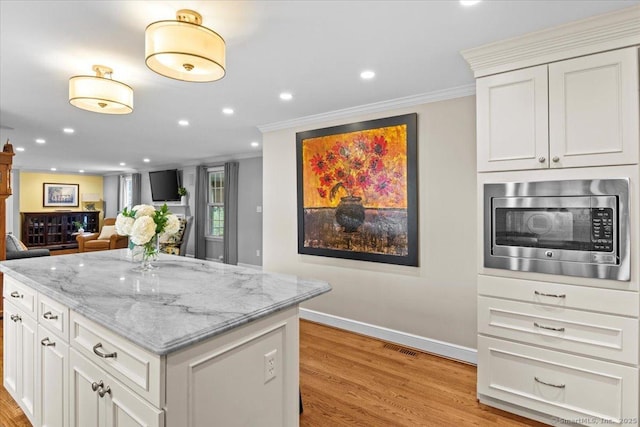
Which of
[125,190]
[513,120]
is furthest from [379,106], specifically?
[125,190]

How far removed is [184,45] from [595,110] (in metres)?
2.32

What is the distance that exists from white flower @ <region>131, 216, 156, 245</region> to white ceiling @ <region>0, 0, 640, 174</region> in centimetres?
115

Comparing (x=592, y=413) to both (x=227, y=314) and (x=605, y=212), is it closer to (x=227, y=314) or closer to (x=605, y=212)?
(x=605, y=212)

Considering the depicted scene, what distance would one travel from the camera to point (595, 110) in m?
1.93

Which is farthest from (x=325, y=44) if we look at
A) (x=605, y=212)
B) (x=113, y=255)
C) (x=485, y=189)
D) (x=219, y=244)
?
(x=219, y=244)

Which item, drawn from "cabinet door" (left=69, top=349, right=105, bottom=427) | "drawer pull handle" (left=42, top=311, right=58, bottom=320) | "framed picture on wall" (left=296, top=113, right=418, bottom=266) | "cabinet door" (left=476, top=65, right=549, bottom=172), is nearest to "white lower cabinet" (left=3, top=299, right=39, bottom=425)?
"drawer pull handle" (left=42, top=311, right=58, bottom=320)

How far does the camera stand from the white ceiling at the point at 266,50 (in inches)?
70.7

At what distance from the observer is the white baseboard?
2996mm

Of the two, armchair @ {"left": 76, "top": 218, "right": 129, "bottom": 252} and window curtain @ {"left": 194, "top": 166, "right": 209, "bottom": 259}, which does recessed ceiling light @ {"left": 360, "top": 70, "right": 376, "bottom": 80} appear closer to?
window curtain @ {"left": 194, "top": 166, "right": 209, "bottom": 259}

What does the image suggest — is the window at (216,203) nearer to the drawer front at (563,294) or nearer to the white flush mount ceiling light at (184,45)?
the white flush mount ceiling light at (184,45)

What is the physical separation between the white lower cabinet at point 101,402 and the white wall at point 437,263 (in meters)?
2.61

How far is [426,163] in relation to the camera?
3176 millimetres

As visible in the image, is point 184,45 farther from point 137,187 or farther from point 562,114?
point 137,187

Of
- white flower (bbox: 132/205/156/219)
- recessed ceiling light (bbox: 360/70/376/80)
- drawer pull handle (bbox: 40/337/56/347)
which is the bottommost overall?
drawer pull handle (bbox: 40/337/56/347)
